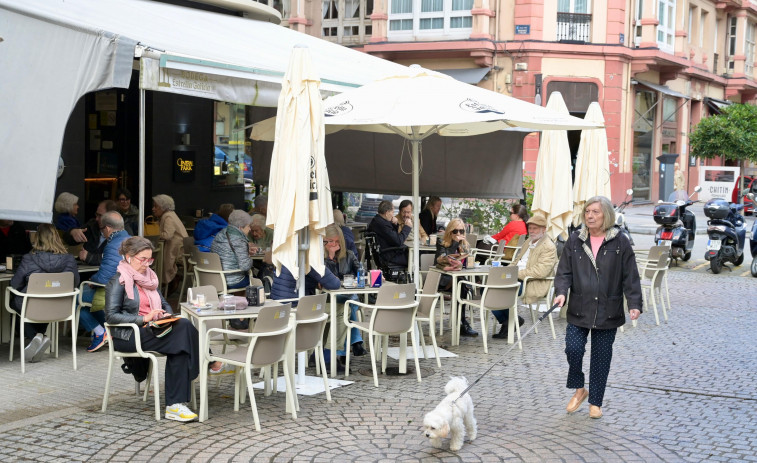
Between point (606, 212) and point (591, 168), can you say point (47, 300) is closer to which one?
point (606, 212)

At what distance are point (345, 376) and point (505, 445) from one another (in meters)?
2.37

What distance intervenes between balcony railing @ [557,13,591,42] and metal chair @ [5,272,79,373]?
24588 millimetres

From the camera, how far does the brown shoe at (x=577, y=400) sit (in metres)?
7.32

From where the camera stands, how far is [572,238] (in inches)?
289

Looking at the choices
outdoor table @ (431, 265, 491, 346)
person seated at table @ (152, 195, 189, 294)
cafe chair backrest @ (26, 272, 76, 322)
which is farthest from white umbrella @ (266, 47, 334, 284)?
person seated at table @ (152, 195, 189, 294)

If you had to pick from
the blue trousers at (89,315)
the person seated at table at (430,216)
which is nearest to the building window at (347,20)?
the person seated at table at (430,216)

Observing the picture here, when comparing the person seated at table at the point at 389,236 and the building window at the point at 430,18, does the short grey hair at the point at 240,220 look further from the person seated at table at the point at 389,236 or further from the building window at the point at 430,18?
the building window at the point at 430,18

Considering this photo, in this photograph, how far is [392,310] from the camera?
8.28 metres

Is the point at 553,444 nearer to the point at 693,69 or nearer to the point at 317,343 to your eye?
the point at 317,343

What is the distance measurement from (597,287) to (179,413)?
327 cm

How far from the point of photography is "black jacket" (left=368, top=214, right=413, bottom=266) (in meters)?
12.0

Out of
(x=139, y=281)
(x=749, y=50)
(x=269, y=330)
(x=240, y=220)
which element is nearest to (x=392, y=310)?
(x=269, y=330)

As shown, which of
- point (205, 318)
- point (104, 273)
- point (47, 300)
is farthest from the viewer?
point (104, 273)

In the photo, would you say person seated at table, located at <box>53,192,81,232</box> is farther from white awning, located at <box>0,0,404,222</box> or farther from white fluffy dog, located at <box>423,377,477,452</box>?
white fluffy dog, located at <box>423,377,477,452</box>
